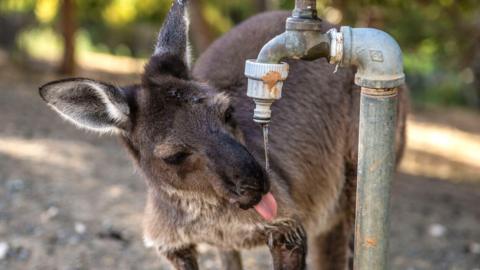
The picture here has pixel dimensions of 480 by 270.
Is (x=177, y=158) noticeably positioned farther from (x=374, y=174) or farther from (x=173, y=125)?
(x=374, y=174)

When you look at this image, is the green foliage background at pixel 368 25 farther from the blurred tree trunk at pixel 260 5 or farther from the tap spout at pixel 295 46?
the tap spout at pixel 295 46

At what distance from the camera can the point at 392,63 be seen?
2.77 metres

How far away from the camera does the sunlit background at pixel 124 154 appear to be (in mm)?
5695

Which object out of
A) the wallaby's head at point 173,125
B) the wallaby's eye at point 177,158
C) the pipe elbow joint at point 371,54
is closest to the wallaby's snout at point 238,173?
the wallaby's head at point 173,125

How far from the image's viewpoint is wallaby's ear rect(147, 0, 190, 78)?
402 cm

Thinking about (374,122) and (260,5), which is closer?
(374,122)

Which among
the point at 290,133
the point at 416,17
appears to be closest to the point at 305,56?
the point at 290,133

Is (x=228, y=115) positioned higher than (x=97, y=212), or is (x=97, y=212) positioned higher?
(x=228, y=115)

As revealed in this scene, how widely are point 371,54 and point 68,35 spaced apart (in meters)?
9.77

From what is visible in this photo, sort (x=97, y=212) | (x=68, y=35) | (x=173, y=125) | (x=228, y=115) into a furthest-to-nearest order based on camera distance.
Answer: (x=68, y=35) < (x=97, y=212) < (x=228, y=115) < (x=173, y=125)

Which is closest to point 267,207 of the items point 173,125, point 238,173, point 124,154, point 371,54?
point 238,173

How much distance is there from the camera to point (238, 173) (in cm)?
345

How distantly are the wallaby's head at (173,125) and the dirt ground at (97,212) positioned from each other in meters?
1.67

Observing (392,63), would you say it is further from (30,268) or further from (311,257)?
(30,268)
